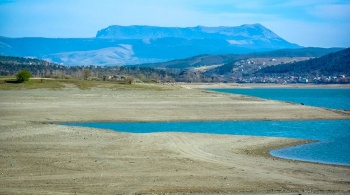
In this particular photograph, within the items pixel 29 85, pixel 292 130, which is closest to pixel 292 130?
pixel 292 130

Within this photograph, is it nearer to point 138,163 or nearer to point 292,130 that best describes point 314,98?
point 292,130

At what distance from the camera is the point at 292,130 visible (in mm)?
43969

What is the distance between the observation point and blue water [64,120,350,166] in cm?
3066

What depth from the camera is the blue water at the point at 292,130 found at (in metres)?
30.7

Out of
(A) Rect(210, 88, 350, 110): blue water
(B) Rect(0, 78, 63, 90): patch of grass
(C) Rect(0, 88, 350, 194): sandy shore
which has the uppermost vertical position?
(B) Rect(0, 78, 63, 90): patch of grass

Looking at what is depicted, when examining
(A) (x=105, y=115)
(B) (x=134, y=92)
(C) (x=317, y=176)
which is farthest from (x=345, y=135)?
(B) (x=134, y=92)

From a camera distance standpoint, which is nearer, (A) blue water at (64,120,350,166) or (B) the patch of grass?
(A) blue water at (64,120,350,166)

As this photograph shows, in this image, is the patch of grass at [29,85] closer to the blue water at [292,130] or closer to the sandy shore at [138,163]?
the sandy shore at [138,163]

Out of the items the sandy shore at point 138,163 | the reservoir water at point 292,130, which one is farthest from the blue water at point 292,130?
the sandy shore at point 138,163

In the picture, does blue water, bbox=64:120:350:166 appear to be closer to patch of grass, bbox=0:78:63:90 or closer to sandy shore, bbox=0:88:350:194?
sandy shore, bbox=0:88:350:194

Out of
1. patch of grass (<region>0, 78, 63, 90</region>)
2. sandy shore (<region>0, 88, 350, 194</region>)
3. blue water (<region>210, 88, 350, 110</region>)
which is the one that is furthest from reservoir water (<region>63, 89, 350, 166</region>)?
patch of grass (<region>0, 78, 63, 90</region>)

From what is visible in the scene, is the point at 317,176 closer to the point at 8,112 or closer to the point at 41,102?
the point at 8,112

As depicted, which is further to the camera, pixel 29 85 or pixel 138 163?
pixel 29 85

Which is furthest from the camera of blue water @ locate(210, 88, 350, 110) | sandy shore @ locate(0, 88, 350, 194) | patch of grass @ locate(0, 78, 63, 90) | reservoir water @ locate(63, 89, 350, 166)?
blue water @ locate(210, 88, 350, 110)
